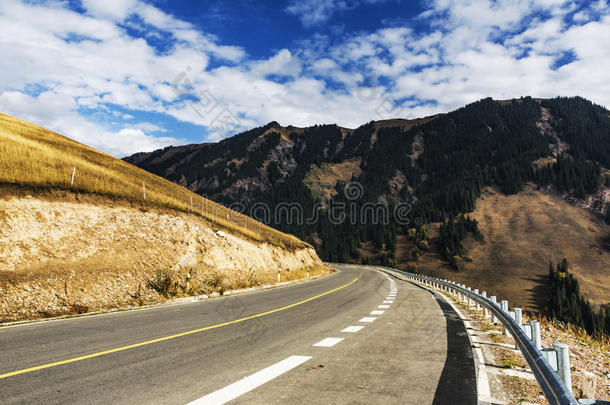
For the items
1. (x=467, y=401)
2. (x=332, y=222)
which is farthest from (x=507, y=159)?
(x=467, y=401)

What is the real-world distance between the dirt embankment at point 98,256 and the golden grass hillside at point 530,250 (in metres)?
86.5

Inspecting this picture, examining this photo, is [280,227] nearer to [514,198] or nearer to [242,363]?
[514,198]

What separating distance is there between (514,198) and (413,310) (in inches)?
6451

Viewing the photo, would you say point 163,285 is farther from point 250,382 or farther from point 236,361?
point 250,382

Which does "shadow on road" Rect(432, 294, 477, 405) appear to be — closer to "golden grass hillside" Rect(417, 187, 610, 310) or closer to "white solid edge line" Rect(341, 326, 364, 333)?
"white solid edge line" Rect(341, 326, 364, 333)

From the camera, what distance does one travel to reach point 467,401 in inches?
172

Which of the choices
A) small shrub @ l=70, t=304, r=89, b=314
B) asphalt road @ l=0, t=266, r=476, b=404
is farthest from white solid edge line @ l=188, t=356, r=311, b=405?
small shrub @ l=70, t=304, r=89, b=314

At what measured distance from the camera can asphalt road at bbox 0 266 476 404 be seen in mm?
4449

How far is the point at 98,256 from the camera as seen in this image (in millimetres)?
16547

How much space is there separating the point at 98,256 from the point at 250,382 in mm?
14652

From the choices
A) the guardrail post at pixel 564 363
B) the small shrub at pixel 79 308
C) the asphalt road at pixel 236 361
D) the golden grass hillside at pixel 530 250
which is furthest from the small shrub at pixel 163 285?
the golden grass hillside at pixel 530 250

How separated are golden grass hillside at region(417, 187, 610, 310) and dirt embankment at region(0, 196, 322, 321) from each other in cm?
8647

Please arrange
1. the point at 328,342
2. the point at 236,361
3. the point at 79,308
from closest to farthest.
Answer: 1. the point at 236,361
2. the point at 328,342
3. the point at 79,308

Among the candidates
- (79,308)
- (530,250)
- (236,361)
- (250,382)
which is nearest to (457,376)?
(250,382)
